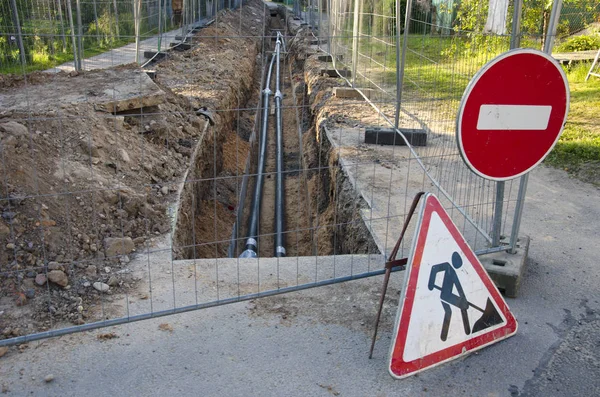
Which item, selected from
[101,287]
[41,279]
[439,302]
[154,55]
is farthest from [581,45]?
[41,279]

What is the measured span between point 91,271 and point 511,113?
309 centimetres

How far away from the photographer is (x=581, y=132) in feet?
29.4

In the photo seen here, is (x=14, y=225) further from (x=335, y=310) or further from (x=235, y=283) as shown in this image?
(x=335, y=310)

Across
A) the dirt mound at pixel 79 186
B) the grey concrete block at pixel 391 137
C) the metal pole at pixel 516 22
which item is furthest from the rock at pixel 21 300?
the grey concrete block at pixel 391 137

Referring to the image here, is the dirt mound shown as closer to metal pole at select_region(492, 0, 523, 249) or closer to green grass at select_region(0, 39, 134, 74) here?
metal pole at select_region(492, 0, 523, 249)

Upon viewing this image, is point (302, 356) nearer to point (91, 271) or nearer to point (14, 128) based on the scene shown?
point (91, 271)

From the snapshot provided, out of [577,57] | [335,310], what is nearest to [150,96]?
[335,310]

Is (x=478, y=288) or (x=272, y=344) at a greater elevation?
(x=478, y=288)

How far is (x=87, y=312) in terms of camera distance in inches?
151

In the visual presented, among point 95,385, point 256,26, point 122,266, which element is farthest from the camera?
point 256,26

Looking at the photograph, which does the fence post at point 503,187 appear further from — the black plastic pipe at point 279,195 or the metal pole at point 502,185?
the black plastic pipe at point 279,195

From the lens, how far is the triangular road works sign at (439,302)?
3.24m

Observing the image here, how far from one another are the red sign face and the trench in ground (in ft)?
4.97

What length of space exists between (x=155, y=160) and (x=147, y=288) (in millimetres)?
3091
